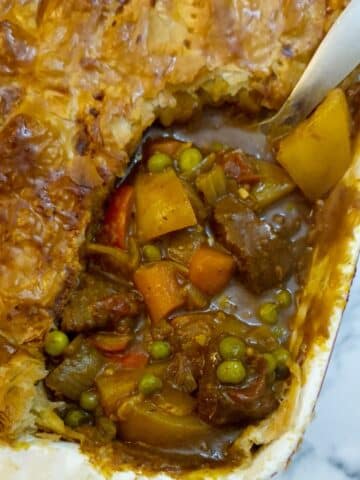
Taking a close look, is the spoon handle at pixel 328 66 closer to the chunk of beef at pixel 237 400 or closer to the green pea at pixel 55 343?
the chunk of beef at pixel 237 400

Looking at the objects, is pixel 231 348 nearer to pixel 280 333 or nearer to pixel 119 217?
pixel 280 333

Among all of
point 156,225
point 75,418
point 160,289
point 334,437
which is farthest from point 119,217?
point 334,437

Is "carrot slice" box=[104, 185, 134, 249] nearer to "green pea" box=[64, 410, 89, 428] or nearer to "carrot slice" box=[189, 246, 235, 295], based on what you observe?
"carrot slice" box=[189, 246, 235, 295]

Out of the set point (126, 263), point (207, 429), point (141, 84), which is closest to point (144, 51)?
point (141, 84)

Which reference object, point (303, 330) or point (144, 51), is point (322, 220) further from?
point (144, 51)

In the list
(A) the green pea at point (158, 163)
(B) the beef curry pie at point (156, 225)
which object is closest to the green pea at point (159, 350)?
(B) the beef curry pie at point (156, 225)

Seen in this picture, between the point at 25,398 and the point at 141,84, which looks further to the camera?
the point at 141,84
